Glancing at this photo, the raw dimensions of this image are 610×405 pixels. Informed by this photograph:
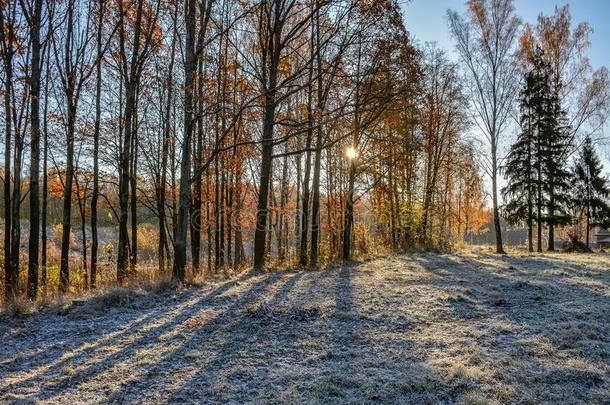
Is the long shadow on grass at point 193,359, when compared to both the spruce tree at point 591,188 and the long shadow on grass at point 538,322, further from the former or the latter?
the spruce tree at point 591,188

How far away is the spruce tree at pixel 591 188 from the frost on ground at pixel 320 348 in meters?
21.6

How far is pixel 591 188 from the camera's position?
24125mm

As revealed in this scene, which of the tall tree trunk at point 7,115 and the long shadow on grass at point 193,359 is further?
the tall tree trunk at point 7,115

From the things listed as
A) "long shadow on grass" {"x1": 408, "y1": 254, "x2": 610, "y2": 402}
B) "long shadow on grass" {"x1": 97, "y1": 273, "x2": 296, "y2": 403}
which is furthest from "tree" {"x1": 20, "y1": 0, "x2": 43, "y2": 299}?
"long shadow on grass" {"x1": 408, "y1": 254, "x2": 610, "y2": 402}

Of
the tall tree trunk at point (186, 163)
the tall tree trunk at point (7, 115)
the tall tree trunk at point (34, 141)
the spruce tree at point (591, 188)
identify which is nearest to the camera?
the tall tree trunk at point (186, 163)

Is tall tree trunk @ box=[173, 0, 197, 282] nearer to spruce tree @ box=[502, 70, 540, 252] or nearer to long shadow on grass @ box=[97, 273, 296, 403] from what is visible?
long shadow on grass @ box=[97, 273, 296, 403]

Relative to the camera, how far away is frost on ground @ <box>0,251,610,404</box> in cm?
277

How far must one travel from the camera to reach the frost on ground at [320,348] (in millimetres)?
2766

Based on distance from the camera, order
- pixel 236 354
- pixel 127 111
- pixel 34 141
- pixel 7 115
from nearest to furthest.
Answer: pixel 236 354, pixel 34 141, pixel 127 111, pixel 7 115

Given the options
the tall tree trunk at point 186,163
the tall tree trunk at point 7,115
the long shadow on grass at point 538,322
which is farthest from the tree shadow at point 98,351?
Result: the tall tree trunk at point 7,115

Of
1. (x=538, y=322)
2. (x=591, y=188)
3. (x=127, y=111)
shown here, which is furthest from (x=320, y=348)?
(x=591, y=188)

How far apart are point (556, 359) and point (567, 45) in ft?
71.7

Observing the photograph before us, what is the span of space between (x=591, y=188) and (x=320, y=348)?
2692 cm

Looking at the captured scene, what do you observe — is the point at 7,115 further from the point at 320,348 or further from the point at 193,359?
the point at 320,348
